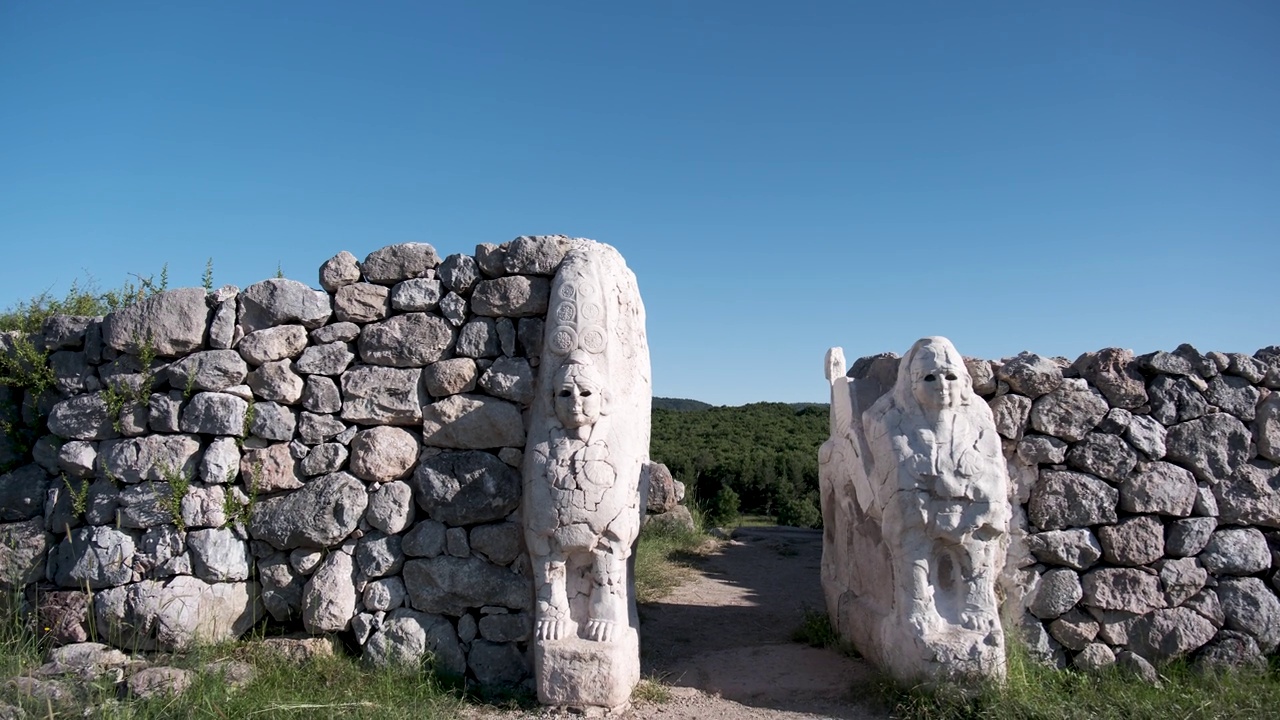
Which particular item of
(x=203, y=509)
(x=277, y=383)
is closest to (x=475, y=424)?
(x=277, y=383)

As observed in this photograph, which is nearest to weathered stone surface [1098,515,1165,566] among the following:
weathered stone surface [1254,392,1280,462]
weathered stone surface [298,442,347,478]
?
weathered stone surface [1254,392,1280,462]

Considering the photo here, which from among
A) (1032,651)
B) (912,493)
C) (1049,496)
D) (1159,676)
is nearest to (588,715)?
(912,493)

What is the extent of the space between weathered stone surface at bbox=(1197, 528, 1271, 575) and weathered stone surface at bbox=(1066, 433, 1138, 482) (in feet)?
2.09

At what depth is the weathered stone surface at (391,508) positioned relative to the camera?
4.59 meters

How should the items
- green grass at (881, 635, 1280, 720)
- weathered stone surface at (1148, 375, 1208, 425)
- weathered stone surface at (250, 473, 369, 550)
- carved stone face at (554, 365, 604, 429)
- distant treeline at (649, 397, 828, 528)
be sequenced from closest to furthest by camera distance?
1. green grass at (881, 635, 1280, 720)
2. carved stone face at (554, 365, 604, 429)
3. weathered stone surface at (250, 473, 369, 550)
4. weathered stone surface at (1148, 375, 1208, 425)
5. distant treeline at (649, 397, 828, 528)

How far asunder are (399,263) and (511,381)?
1050 millimetres

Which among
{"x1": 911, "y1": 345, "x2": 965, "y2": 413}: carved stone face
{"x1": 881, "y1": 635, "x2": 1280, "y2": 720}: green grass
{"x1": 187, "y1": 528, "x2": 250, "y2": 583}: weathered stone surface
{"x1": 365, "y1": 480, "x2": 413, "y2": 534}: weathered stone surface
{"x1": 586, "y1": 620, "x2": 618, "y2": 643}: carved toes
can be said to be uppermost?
{"x1": 911, "y1": 345, "x2": 965, "y2": 413}: carved stone face

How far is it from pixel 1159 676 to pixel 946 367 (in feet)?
7.06

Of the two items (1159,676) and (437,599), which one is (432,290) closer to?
(437,599)

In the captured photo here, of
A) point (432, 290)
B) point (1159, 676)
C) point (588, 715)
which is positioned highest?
point (432, 290)

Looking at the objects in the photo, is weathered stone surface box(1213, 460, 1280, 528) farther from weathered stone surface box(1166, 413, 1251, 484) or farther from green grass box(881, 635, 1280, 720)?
green grass box(881, 635, 1280, 720)

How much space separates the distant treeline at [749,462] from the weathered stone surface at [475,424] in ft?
25.2

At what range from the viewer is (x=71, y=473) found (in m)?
4.82

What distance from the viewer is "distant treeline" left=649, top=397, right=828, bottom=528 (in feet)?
45.2
